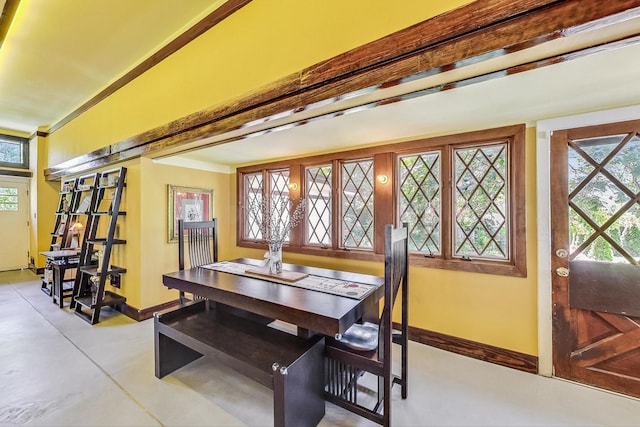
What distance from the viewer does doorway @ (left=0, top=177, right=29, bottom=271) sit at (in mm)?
5605

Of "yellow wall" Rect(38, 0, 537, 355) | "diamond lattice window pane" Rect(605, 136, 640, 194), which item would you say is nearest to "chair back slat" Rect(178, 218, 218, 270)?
"yellow wall" Rect(38, 0, 537, 355)

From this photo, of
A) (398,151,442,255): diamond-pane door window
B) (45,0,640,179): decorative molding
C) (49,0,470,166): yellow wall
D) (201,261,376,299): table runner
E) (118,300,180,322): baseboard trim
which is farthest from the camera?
(118,300,180,322): baseboard trim

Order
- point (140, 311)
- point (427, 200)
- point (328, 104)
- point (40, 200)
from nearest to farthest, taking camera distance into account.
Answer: point (328, 104)
point (427, 200)
point (140, 311)
point (40, 200)

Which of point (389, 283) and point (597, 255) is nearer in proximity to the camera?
point (389, 283)

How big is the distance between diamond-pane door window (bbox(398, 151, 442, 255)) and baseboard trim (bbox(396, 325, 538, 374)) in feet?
2.79

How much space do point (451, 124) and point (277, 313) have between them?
2244 millimetres

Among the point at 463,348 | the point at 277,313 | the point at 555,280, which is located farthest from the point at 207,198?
the point at 555,280

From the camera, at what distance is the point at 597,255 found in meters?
2.09

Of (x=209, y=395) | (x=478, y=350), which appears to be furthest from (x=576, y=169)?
(x=209, y=395)

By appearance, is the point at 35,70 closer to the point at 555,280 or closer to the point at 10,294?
the point at 10,294

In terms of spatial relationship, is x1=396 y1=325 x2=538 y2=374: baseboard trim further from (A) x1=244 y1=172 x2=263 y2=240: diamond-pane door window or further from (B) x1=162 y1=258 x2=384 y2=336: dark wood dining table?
(A) x1=244 y1=172 x2=263 y2=240: diamond-pane door window

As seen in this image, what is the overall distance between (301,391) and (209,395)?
0.84 meters

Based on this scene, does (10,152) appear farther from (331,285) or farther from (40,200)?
(331,285)

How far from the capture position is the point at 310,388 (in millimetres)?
1660
